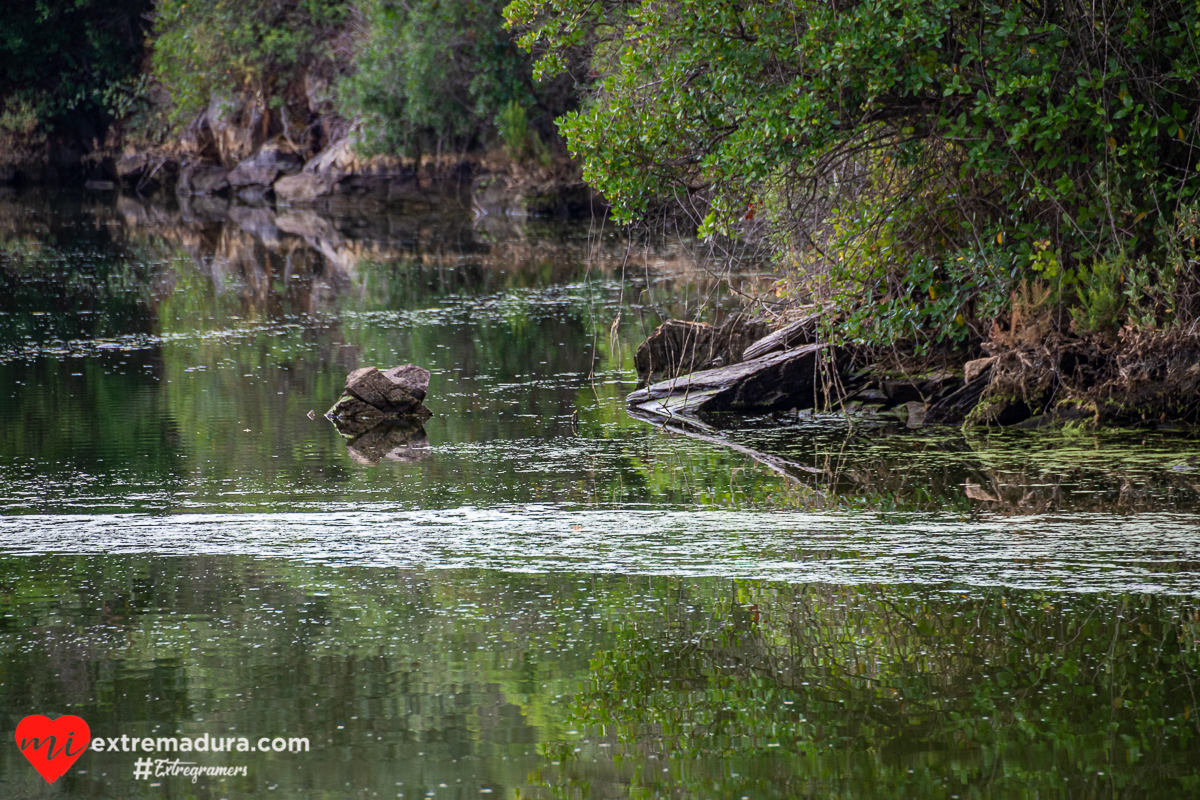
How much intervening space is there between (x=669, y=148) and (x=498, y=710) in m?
6.36

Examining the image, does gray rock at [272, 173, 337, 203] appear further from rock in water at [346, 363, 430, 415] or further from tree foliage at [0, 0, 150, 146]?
rock in water at [346, 363, 430, 415]

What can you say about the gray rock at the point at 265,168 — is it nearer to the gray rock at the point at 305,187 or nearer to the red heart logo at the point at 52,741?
the gray rock at the point at 305,187

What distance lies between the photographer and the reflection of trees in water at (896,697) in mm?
4602

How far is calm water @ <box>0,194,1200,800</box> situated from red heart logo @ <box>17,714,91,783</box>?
2.3 inches

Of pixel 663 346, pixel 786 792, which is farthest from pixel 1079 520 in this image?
pixel 663 346

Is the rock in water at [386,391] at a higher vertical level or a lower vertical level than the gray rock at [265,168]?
lower

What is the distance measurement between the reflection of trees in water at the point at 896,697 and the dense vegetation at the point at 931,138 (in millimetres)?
4355

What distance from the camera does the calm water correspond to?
4.76 m

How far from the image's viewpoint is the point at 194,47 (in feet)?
138

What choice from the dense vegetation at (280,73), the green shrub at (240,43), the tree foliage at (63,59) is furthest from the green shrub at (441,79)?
the tree foliage at (63,59)

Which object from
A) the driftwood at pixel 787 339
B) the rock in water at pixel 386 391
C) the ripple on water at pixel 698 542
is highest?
the driftwood at pixel 787 339

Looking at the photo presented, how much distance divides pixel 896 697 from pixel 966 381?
6.12 m

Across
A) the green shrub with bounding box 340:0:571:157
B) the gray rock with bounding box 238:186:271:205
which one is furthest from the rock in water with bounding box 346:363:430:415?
the gray rock with bounding box 238:186:271:205

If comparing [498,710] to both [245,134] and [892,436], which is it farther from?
[245,134]
